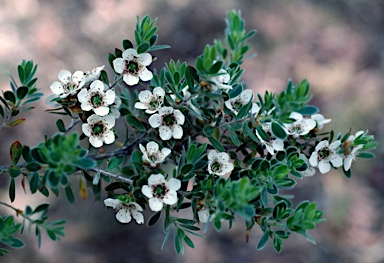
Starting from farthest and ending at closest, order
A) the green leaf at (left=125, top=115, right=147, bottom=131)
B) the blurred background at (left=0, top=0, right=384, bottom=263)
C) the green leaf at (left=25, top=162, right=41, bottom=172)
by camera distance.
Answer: the blurred background at (left=0, top=0, right=384, bottom=263) → the green leaf at (left=125, top=115, right=147, bottom=131) → the green leaf at (left=25, top=162, right=41, bottom=172)

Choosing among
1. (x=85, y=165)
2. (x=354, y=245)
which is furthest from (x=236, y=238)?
(x=85, y=165)

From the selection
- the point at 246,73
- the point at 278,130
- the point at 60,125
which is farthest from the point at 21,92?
the point at 246,73

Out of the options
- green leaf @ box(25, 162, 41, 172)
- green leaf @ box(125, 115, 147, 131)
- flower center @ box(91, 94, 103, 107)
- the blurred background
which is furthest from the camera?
the blurred background

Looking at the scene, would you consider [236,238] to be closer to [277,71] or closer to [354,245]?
[354,245]

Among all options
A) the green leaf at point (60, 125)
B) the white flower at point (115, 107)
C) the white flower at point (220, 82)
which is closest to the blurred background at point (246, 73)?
the green leaf at point (60, 125)

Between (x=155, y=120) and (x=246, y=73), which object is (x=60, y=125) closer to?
(x=155, y=120)

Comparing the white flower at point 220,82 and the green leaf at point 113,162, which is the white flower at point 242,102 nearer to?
the white flower at point 220,82

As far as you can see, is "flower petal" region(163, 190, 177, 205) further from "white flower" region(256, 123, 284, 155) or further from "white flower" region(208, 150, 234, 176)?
"white flower" region(256, 123, 284, 155)

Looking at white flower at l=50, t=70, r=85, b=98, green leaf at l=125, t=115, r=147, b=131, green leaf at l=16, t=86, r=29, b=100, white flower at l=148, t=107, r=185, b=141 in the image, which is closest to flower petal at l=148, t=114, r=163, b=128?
white flower at l=148, t=107, r=185, b=141
